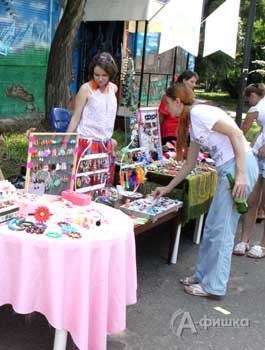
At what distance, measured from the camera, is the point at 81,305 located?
85.6 inches

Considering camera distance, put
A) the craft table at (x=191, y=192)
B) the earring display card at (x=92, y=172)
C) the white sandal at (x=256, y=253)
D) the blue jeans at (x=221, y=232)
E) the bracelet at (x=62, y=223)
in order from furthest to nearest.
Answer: the white sandal at (x=256, y=253) < the craft table at (x=191, y=192) < the earring display card at (x=92, y=172) < the blue jeans at (x=221, y=232) < the bracelet at (x=62, y=223)

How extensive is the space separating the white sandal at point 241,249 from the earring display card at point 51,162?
2.02m

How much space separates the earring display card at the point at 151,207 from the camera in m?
3.41

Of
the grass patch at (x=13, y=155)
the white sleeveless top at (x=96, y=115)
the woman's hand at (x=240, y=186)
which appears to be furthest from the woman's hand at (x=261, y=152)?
the grass patch at (x=13, y=155)

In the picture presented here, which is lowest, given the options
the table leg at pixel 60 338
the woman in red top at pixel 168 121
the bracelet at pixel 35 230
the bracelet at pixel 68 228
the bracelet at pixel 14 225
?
the table leg at pixel 60 338

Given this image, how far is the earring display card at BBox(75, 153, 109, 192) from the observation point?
339 centimetres

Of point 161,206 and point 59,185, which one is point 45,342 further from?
point 161,206

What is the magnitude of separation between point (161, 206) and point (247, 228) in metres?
1.20

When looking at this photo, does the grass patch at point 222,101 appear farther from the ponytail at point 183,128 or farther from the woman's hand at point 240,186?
the woman's hand at point 240,186

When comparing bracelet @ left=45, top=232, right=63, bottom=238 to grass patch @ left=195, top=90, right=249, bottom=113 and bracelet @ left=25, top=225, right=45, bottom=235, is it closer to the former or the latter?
bracelet @ left=25, top=225, right=45, bottom=235

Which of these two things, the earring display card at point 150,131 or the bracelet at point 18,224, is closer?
the bracelet at point 18,224

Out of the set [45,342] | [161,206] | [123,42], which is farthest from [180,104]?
[123,42]

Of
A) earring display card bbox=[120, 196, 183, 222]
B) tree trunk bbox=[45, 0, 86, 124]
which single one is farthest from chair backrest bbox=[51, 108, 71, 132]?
tree trunk bbox=[45, 0, 86, 124]

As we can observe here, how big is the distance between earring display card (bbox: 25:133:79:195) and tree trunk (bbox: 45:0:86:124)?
4.08 m
